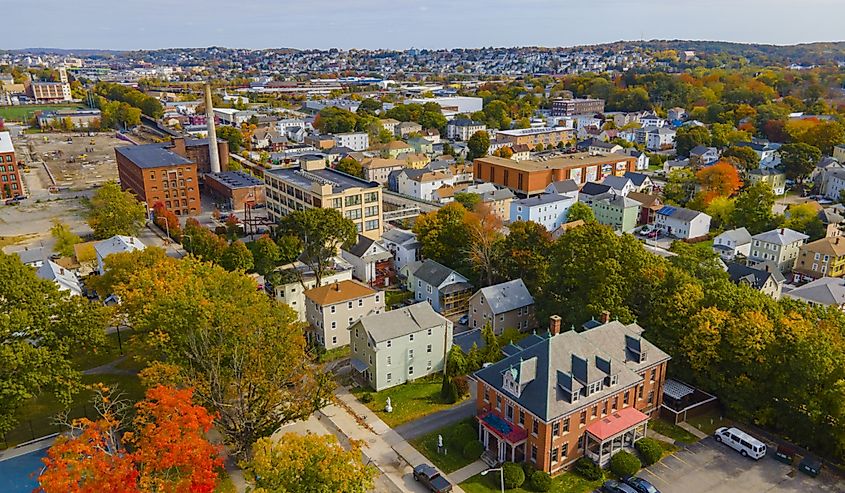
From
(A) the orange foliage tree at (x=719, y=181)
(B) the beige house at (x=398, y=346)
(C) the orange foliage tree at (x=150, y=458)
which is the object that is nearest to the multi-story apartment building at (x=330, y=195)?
(B) the beige house at (x=398, y=346)

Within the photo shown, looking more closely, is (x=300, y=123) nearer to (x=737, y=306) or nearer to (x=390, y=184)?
(x=390, y=184)

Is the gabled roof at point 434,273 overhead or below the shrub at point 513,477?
overhead

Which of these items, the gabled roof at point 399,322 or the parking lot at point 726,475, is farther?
the gabled roof at point 399,322

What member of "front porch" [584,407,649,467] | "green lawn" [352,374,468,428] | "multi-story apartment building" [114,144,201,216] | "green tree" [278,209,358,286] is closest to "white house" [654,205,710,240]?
"green tree" [278,209,358,286]

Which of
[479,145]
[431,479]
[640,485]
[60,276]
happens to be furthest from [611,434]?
[479,145]

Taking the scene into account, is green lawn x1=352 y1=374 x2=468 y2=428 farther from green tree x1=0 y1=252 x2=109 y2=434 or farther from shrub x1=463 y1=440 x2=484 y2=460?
green tree x1=0 y1=252 x2=109 y2=434

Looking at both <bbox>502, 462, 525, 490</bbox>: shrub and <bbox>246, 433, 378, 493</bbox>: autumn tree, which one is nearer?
<bbox>246, 433, 378, 493</bbox>: autumn tree

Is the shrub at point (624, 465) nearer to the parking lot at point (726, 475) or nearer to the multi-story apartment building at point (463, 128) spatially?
the parking lot at point (726, 475)

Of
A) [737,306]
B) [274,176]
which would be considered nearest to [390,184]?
[274,176]
